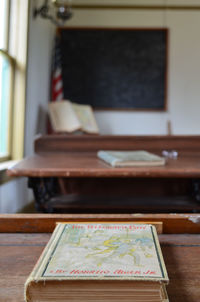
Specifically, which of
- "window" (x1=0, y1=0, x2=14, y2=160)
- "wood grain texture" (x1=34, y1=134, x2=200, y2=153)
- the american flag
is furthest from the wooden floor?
the american flag

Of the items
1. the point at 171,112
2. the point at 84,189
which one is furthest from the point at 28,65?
the point at 171,112

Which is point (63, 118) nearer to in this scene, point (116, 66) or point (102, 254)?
point (116, 66)

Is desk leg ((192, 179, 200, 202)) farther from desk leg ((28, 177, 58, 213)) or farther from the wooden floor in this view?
the wooden floor

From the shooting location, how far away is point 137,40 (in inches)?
204

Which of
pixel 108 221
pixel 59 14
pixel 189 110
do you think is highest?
pixel 59 14

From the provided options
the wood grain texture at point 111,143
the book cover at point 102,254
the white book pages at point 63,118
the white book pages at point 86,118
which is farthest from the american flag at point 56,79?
the book cover at point 102,254

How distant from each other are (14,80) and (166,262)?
3.00m

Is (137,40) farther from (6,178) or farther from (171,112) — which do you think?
(6,178)

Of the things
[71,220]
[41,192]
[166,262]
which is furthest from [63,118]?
[166,262]

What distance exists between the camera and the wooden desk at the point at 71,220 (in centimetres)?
48

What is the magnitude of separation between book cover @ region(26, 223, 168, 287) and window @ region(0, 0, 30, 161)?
2621 mm

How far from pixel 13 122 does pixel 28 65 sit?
0.66 metres

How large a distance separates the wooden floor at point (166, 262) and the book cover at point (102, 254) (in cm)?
4

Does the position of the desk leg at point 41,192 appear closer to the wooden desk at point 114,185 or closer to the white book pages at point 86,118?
the wooden desk at point 114,185
